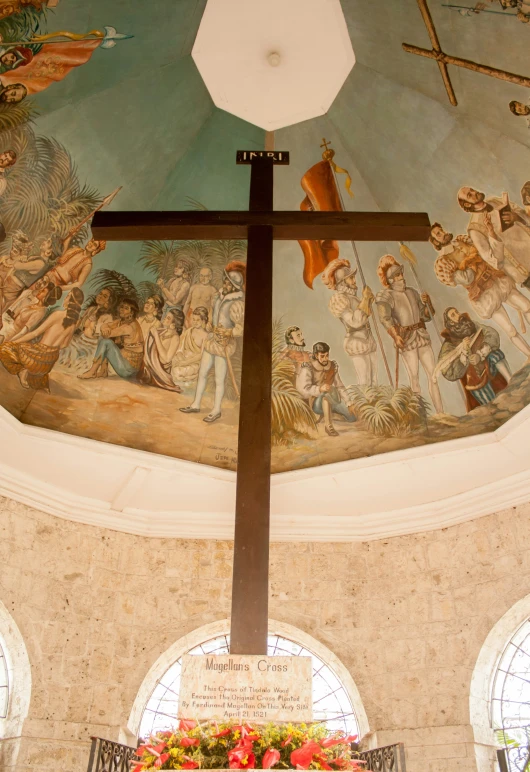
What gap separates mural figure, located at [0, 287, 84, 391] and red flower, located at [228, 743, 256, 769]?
7268 millimetres

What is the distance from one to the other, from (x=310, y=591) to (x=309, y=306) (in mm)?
4069

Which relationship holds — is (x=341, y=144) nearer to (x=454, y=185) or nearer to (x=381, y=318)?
(x=454, y=185)

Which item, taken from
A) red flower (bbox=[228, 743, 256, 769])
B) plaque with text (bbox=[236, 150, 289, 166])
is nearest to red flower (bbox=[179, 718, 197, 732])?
red flower (bbox=[228, 743, 256, 769])

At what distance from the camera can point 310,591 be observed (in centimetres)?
1046

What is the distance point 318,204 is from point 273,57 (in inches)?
81.8

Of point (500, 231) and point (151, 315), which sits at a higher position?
point (500, 231)

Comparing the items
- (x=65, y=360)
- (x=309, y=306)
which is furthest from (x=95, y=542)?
(x=309, y=306)

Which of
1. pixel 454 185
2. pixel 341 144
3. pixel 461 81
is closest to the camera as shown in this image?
pixel 461 81

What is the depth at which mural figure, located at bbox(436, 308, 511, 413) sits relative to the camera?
1021cm

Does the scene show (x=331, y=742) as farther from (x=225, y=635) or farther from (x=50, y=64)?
(x=50, y=64)

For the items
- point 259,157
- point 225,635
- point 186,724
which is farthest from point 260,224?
point 225,635

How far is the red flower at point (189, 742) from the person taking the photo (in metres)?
3.92

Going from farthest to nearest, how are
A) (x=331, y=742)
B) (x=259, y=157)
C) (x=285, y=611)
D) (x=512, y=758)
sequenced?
(x=285, y=611), (x=512, y=758), (x=259, y=157), (x=331, y=742)

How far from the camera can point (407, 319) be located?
35.8ft
